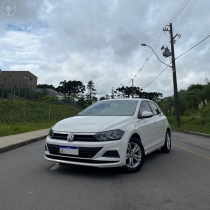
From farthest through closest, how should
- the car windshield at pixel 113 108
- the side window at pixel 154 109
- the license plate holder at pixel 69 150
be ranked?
the side window at pixel 154 109 → the car windshield at pixel 113 108 → the license plate holder at pixel 69 150

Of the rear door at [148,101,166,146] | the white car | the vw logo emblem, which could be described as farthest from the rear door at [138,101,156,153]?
the vw logo emblem

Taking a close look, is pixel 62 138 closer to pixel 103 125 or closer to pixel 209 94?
pixel 103 125

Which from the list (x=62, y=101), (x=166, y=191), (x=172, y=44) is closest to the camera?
(x=166, y=191)

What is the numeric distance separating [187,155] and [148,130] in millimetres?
2087

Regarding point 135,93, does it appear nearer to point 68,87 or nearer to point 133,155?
point 68,87

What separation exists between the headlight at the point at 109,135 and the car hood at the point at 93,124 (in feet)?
0.26

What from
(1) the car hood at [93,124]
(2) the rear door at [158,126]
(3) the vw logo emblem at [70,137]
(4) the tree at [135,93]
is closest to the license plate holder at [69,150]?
(3) the vw logo emblem at [70,137]

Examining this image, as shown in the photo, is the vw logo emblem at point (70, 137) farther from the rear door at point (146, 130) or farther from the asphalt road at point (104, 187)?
the rear door at point (146, 130)

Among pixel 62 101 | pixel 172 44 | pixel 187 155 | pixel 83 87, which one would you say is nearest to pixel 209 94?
pixel 172 44

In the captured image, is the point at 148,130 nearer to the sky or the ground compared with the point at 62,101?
nearer to the ground

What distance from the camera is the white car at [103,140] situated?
470 centimetres

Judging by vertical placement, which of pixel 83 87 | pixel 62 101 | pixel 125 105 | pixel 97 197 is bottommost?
pixel 97 197

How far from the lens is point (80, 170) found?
17.7 feet

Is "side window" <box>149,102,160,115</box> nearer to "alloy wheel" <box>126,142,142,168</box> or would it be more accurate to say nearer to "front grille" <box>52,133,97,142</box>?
"alloy wheel" <box>126,142,142,168</box>
